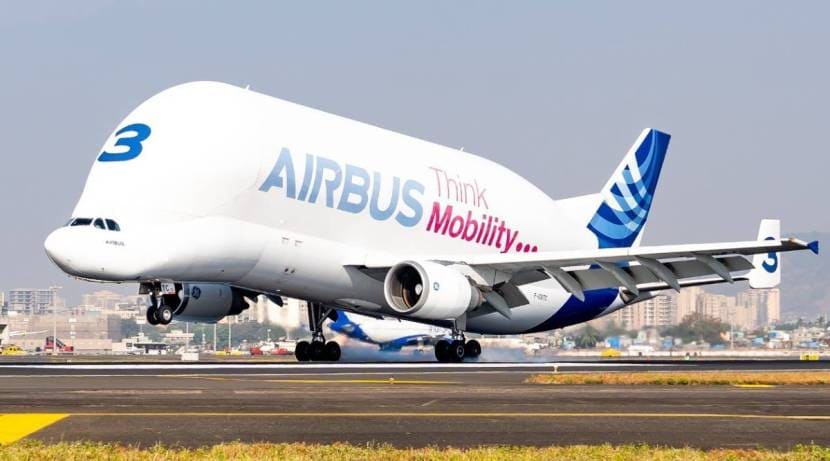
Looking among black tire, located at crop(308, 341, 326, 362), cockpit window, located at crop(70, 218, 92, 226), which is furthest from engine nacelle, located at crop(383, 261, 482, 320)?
cockpit window, located at crop(70, 218, 92, 226)

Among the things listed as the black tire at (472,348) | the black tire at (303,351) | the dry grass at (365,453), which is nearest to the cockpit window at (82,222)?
the black tire at (303,351)

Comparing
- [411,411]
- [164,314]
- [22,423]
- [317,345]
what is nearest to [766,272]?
[317,345]

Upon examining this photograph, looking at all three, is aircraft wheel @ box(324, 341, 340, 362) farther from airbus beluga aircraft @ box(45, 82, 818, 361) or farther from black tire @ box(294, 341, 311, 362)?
black tire @ box(294, 341, 311, 362)

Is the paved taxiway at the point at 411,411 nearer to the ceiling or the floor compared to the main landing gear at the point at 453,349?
nearer to the floor

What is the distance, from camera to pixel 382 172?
3706cm

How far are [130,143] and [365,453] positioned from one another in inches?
922

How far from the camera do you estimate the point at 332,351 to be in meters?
40.1

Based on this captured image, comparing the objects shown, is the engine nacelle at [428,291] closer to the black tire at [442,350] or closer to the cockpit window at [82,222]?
the black tire at [442,350]

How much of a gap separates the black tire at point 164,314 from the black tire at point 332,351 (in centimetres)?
671

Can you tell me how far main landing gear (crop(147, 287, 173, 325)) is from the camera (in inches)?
1316

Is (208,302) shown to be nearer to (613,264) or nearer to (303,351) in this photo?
(303,351)

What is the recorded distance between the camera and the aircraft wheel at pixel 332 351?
40.0 meters

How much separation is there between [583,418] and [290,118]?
21.6 metres

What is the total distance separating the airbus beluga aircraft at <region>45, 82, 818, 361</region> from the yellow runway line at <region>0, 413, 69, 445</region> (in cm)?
1729
